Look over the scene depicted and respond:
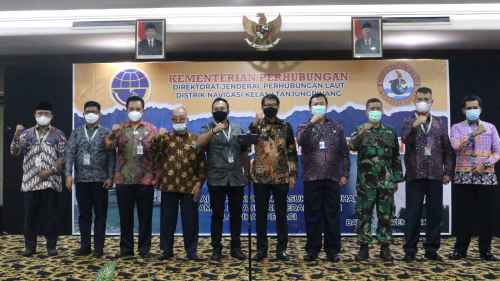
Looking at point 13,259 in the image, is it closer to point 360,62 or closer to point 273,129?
point 273,129

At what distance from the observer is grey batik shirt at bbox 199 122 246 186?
4062mm

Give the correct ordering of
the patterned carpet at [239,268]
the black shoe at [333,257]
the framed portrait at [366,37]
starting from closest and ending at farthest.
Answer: the patterned carpet at [239,268] < the black shoe at [333,257] < the framed portrait at [366,37]

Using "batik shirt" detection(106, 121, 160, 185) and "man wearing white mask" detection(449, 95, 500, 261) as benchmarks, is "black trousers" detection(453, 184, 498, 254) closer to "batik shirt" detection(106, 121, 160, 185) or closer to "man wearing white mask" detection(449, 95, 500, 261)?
"man wearing white mask" detection(449, 95, 500, 261)

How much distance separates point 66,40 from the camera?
510 cm

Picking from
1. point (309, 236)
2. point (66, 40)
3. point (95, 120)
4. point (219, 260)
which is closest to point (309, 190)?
point (309, 236)

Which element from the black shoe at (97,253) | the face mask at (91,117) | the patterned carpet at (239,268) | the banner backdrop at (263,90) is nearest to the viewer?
the patterned carpet at (239,268)

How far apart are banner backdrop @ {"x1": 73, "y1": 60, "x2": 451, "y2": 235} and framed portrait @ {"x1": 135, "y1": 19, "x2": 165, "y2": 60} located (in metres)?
0.75

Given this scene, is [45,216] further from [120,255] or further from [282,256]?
[282,256]

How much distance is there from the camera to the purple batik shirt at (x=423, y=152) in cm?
400

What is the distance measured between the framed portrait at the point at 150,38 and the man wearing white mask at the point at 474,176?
125 inches

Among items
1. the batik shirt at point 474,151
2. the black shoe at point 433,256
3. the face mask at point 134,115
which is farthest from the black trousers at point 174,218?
the batik shirt at point 474,151

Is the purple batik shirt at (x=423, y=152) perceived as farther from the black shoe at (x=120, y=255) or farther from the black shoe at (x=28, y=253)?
the black shoe at (x=28, y=253)

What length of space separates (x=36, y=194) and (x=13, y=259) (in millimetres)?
664

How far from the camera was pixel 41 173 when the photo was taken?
431 centimetres
